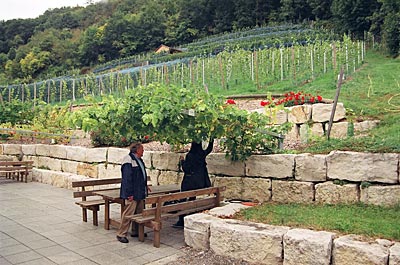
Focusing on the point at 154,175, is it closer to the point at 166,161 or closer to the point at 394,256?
the point at 166,161

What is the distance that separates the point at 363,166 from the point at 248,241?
85.2 inches

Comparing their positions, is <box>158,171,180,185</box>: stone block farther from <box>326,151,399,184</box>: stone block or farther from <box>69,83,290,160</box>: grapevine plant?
<box>326,151,399,184</box>: stone block

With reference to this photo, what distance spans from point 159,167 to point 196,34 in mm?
55798

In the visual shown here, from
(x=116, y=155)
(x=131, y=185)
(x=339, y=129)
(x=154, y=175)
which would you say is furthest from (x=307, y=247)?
(x=116, y=155)

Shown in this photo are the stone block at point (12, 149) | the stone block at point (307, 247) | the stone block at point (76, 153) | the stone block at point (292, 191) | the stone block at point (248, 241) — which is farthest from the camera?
the stone block at point (12, 149)

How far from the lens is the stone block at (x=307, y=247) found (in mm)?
4117

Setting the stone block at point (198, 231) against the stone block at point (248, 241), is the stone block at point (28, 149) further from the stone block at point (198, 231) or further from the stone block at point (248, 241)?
the stone block at point (248, 241)

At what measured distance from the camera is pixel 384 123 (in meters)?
7.75

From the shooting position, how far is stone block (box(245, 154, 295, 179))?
6300mm

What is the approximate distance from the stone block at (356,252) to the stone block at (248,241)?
0.65 meters

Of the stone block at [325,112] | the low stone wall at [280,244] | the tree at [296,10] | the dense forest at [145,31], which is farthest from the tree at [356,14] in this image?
the low stone wall at [280,244]

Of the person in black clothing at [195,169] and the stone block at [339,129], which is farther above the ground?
the stone block at [339,129]

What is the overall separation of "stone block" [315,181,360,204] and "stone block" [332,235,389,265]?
157 cm

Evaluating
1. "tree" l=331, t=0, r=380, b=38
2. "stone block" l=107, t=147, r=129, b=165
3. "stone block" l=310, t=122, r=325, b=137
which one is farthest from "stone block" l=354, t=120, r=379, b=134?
"tree" l=331, t=0, r=380, b=38
